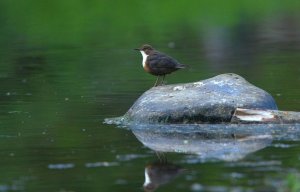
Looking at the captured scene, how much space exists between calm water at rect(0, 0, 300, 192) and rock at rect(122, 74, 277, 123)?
60 cm

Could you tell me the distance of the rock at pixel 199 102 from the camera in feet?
45.5

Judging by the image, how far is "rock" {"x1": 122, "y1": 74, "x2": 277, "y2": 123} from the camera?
13883 millimetres

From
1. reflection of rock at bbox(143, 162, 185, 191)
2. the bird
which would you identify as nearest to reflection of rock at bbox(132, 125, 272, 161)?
reflection of rock at bbox(143, 162, 185, 191)

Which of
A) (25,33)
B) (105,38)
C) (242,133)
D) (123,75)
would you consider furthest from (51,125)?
(25,33)

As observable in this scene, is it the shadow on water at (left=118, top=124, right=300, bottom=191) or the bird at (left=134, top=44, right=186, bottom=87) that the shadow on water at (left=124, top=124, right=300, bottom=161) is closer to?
the shadow on water at (left=118, top=124, right=300, bottom=191)

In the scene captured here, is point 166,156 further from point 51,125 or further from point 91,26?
point 91,26

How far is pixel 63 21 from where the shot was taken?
40.9 m

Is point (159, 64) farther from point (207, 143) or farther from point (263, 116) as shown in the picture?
point (207, 143)

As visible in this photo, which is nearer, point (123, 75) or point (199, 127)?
point (199, 127)

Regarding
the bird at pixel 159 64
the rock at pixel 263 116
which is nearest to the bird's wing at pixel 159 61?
the bird at pixel 159 64

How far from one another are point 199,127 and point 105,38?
64.5 feet

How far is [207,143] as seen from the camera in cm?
1249

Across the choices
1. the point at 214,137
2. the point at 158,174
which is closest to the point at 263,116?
the point at 214,137

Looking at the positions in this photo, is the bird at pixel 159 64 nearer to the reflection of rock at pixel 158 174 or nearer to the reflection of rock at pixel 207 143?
the reflection of rock at pixel 207 143
